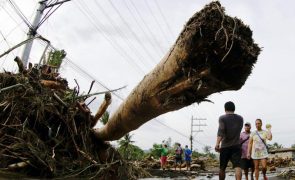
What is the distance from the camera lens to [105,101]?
18.2 feet

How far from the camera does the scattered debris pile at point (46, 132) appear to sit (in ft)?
16.4

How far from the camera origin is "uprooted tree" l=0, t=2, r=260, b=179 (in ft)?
8.50

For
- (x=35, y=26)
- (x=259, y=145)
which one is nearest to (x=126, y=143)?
(x=259, y=145)

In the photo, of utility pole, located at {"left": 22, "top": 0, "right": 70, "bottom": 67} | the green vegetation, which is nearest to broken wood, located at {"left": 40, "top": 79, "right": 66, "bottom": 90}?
the green vegetation

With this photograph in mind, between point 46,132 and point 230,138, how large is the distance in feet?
10.6

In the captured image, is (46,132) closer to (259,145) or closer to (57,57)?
(259,145)

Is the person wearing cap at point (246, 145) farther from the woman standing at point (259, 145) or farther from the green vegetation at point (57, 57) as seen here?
the green vegetation at point (57, 57)

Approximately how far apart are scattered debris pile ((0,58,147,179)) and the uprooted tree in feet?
0.05

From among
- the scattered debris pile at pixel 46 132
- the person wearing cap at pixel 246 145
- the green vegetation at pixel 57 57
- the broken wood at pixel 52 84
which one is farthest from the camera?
the green vegetation at pixel 57 57

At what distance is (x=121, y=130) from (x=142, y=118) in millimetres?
850

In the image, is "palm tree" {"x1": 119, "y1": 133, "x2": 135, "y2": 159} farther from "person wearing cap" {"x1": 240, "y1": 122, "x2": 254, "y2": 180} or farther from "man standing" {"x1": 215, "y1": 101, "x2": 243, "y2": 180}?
"person wearing cap" {"x1": 240, "y1": 122, "x2": 254, "y2": 180}

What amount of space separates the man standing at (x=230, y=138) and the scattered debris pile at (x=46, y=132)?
1933 mm

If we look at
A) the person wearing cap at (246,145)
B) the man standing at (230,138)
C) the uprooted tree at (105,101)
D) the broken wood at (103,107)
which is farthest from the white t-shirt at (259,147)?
the broken wood at (103,107)

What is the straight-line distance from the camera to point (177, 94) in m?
2.90
